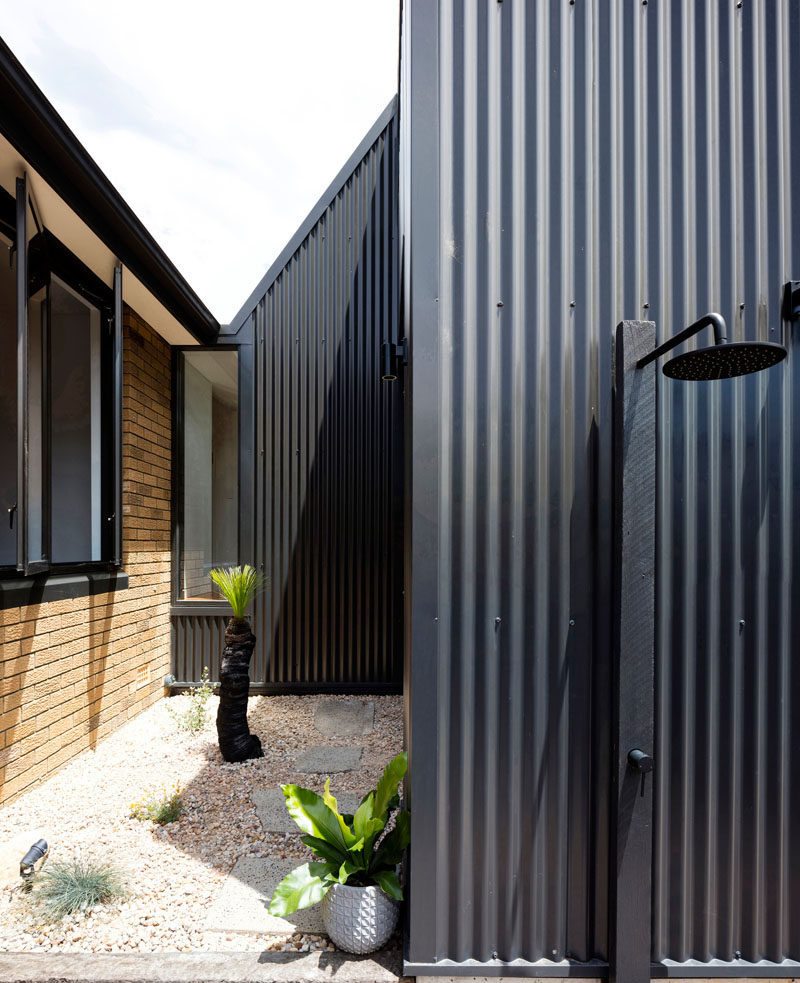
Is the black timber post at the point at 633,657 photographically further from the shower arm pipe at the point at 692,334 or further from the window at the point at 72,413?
the window at the point at 72,413

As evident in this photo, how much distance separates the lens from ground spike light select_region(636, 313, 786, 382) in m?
1.28

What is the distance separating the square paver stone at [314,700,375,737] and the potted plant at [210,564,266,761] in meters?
0.61

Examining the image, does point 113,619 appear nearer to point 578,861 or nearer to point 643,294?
point 578,861

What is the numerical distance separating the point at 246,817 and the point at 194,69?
5.81 meters

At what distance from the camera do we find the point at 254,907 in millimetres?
2084

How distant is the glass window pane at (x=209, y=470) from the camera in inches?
194

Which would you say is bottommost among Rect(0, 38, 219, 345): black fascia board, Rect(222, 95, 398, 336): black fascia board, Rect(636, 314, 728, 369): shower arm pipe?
Rect(636, 314, 728, 369): shower arm pipe

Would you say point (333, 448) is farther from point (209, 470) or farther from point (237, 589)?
point (237, 589)

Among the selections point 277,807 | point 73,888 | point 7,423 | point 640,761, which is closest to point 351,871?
point 640,761

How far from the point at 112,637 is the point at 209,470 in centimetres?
167

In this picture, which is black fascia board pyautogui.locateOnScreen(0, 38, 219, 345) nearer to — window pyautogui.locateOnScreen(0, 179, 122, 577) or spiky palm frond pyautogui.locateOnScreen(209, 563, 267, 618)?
window pyautogui.locateOnScreen(0, 179, 122, 577)

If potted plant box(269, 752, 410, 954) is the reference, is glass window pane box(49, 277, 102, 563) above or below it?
above

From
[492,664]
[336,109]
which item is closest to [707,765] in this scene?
[492,664]

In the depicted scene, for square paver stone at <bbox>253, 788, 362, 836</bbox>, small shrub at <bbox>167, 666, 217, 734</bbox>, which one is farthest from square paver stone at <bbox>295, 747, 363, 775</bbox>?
small shrub at <bbox>167, 666, 217, 734</bbox>
